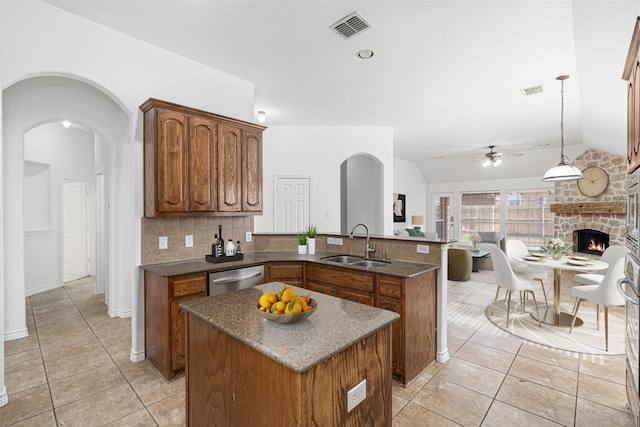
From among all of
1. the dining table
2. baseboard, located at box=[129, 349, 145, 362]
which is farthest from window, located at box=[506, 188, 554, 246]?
baseboard, located at box=[129, 349, 145, 362]

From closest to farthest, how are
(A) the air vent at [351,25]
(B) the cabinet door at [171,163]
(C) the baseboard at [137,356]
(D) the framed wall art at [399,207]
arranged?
1. (A) the air vent at [351,25]
2. (B) the cabinet door at [171,163]
3. (C) the baseboard at [137,356]
4. (D) the framed wall art at [399,207]

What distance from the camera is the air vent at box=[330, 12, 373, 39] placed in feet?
8.06

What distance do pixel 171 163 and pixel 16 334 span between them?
2.65m

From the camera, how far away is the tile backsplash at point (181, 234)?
2898 mm

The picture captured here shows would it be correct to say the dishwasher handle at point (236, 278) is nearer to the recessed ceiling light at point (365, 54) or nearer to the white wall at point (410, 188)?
the recessed ceiling light at point (365, 54)

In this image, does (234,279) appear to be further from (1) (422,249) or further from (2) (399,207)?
(2) (399,207)

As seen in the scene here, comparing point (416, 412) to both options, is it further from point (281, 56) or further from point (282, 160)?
point (282, 160)

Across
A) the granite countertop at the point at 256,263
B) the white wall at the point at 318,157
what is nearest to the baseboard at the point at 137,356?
the granite countertop at the point at 256,263

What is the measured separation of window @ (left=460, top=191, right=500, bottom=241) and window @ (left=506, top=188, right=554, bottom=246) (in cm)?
33

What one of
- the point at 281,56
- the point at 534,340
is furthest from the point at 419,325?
the point at 281,56

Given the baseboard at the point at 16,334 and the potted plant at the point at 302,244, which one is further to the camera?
the potted plant at the point at 302,244

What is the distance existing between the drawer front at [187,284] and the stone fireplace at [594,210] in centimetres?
819

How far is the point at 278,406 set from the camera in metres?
1.18

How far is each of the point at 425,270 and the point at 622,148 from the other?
596 centimetres
